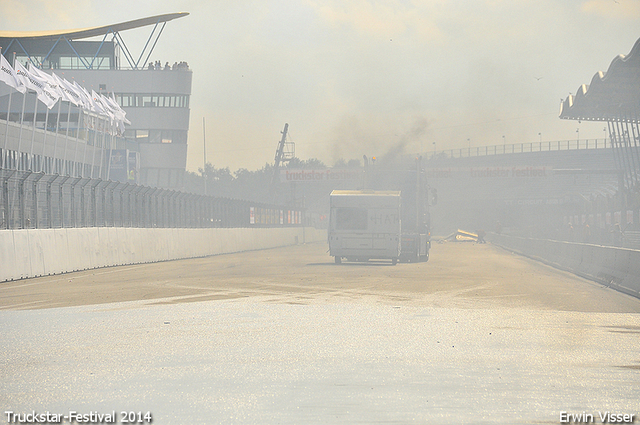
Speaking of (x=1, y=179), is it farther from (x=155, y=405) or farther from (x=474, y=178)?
(x=474, y=178)

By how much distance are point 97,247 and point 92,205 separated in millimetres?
1525

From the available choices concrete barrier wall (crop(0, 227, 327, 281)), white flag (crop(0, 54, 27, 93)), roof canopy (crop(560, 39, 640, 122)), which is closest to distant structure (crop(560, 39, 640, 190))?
roof canopy (crop(560, 39, 640, 122))

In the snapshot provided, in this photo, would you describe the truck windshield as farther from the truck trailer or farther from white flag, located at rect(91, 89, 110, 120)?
white flag, located at rect(91, 89, 110, 120)

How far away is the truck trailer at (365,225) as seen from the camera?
31875 millimetres

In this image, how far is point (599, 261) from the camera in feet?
77.7

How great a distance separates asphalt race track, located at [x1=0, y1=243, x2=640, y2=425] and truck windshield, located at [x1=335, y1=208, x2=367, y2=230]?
13.8 m

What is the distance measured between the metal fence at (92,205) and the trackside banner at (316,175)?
2269 inches

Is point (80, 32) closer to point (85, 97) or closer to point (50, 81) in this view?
point (85, 97)

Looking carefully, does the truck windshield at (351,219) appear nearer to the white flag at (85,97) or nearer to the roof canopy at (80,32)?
the white flag at (85,97)

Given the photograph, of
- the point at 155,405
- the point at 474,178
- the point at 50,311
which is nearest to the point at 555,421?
the point at 155,405

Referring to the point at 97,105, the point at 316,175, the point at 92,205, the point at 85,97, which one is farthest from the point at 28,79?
the point at 316,175

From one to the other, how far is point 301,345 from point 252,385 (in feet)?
8.54

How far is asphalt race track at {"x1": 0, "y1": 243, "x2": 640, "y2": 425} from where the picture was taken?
656cm

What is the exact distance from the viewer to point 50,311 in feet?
45.6
